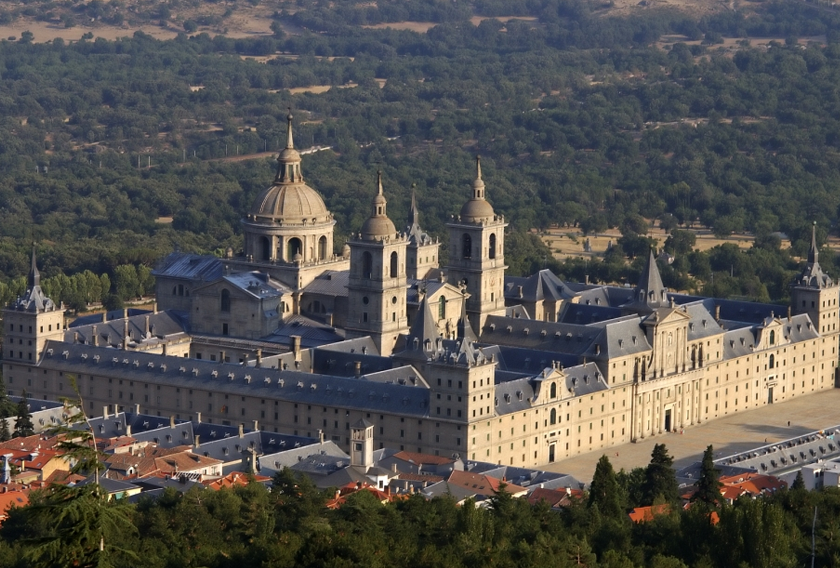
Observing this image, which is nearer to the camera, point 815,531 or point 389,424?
point 815,531

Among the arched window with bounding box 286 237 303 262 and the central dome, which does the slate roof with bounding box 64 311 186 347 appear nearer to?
the arched window with bounding box 286 237 303 262

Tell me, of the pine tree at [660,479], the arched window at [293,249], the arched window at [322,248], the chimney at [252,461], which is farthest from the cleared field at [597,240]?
the pine tree at [660,479]

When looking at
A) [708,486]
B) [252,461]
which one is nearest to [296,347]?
[252,461]

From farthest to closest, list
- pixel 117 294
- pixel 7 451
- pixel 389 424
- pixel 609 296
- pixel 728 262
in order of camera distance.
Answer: pixel 728 262, pixel 117 294, pixel 609 296, pixel 389 424, pixel 7 451

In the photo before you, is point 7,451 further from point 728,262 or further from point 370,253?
point 728,262

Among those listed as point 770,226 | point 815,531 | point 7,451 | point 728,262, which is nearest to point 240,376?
point 7,451

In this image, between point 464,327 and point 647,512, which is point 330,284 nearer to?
point 464,327

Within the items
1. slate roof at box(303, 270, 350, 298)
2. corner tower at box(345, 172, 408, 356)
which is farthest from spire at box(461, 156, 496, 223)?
slate roof at box(303, 270, 350, 298)
